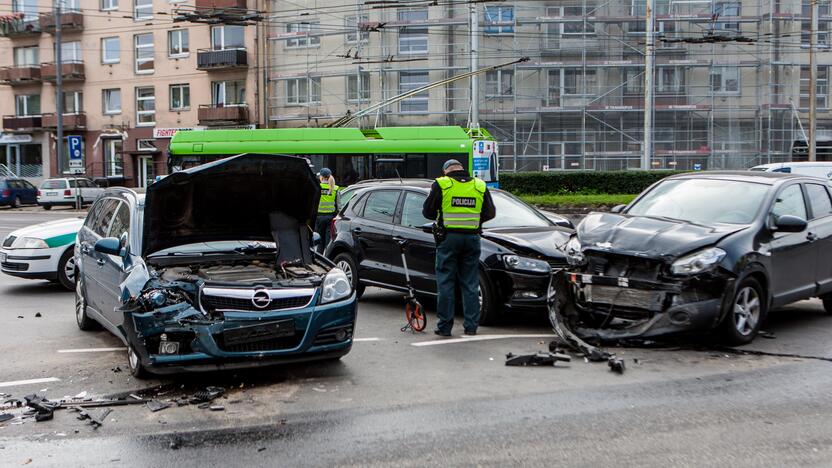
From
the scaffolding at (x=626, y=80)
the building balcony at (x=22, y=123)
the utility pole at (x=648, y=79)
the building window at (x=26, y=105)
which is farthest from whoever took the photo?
the building window at (x=26, y=105)

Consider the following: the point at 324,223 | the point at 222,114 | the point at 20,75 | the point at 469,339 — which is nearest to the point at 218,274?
the point at 469,339

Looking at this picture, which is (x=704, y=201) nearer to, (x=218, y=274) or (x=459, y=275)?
(x=459, y=275)

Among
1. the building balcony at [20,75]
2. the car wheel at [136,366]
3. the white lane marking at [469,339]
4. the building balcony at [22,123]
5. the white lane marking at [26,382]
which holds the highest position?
the building balcony at [20,75]

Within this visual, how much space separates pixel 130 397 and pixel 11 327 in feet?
13.7

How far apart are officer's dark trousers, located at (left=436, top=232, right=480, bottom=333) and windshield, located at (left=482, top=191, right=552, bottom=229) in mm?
1214

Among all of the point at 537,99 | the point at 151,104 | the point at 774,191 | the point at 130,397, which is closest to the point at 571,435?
the point at 130,397

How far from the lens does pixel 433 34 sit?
3747 centimetres

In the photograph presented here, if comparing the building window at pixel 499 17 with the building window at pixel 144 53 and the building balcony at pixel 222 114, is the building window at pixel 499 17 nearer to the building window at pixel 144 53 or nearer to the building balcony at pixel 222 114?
the building balcony at pixel 222 114

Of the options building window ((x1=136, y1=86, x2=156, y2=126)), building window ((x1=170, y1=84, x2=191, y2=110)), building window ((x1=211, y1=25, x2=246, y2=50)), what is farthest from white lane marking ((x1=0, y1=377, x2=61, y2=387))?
building window ((x1=136, y1=86, x2=156, y2=126))

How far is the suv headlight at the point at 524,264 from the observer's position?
28.7ft

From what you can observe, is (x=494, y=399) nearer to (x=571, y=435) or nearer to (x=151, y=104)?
(x=571, y=435)

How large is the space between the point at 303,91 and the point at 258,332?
119 feet

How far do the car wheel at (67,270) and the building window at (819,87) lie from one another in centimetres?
3326

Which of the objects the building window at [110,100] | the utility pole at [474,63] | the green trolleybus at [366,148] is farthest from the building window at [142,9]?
the green trolleybus at [366,148]
